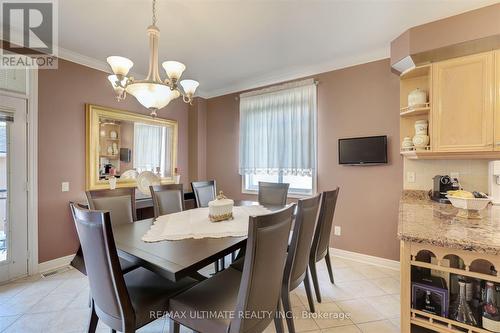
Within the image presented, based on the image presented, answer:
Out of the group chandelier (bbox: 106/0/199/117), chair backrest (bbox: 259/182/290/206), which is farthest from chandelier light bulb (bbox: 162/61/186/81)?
chair backrest (bbox: 259/182/290/206)

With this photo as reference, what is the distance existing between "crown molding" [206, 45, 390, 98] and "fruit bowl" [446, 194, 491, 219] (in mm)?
1946

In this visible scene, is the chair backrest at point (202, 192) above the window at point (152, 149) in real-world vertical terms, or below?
below

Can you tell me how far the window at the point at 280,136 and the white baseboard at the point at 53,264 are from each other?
256cm

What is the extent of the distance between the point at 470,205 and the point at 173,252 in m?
1.91

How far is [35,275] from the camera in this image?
256cm

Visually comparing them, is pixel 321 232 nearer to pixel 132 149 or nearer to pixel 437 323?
pixel 437 323

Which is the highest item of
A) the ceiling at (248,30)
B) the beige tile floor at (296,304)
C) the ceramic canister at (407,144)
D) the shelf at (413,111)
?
the ceiling at (248,30)

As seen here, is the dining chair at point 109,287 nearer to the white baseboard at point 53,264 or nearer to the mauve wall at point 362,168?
the white baseboard at point 53,264

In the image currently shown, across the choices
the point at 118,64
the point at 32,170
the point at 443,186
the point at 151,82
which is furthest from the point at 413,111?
the point at 32,170

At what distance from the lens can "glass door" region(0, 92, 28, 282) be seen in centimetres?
240

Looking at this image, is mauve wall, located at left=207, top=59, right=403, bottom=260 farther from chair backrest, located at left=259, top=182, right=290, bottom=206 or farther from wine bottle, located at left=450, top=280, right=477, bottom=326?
wine bottle, located at left=450, top=280, right=477, bottom=326

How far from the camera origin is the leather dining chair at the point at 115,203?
6.71ft

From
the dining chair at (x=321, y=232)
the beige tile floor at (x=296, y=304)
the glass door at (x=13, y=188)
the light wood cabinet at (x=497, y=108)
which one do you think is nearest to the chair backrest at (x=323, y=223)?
the dining chair at (x=321, y=232)

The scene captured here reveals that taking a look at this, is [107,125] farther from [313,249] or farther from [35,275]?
[313,249]
